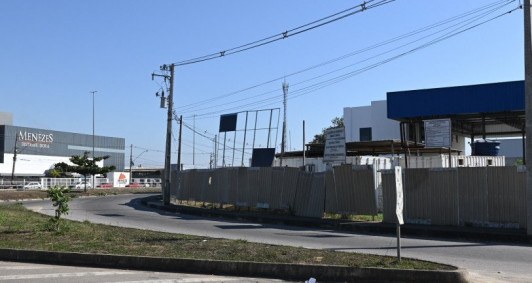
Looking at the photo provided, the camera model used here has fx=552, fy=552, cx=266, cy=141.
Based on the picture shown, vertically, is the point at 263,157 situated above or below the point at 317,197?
above

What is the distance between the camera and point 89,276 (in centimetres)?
923

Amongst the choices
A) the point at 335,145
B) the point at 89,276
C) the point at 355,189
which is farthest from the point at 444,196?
the point at 89,276

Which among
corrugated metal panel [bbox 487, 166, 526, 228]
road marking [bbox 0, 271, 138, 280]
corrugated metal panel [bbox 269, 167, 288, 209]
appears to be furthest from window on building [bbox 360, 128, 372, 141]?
road marking [bbox 0, 271, 138, 280]

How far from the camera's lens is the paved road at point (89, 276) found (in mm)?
8805

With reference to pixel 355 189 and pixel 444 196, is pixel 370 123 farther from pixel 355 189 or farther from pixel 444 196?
pixel 444 196

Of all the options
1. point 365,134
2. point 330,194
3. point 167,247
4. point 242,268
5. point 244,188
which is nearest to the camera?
point 242,268

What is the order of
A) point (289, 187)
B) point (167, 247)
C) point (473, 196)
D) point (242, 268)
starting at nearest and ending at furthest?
point (242, 268), point (167, 247), point (473, 196), point (289, 187)

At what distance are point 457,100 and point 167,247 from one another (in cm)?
2830

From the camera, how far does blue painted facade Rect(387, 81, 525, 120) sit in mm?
33625

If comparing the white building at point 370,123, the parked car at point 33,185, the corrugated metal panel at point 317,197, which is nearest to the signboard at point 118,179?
the parked car at point 33,185

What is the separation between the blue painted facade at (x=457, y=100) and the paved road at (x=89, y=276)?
28.8m

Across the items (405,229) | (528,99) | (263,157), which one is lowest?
(405,229)

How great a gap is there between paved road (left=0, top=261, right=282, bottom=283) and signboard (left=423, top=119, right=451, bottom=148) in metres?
12.5

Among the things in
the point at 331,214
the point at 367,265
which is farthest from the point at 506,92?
the point at 367,265
